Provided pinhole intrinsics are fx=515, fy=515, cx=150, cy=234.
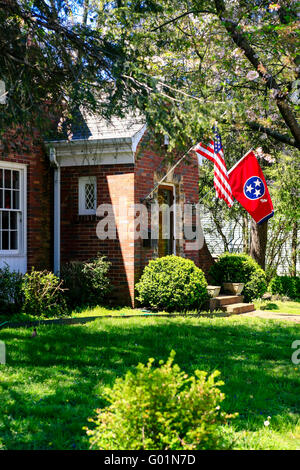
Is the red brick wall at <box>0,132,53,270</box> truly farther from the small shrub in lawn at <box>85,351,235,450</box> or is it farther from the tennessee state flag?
the small shrub in lawn at <box>85,351,235,450</box>

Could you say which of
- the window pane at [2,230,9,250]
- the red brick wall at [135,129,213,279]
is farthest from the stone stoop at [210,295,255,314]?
the window pane at [2,230,9,250]

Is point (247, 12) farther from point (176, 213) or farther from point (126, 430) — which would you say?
point (126, 430)

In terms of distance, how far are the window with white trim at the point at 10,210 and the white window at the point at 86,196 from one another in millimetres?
1527

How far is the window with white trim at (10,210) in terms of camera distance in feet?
38.0

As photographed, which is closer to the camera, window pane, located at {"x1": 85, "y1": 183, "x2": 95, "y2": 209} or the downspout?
the downspout

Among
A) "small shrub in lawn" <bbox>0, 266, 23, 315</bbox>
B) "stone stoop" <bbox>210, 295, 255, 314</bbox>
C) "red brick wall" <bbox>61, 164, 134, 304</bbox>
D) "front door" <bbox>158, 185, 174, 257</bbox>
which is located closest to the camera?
Result: "small shrub in lawn" <bbox>0, 266, 23, 315</bbox>

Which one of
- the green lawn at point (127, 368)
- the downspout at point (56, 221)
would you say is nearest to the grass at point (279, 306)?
the green lawn at point (127, 368)

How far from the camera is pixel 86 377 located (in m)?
6.06

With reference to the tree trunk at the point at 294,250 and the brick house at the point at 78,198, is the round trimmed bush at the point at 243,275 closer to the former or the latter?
the brick house at the point at 78,198

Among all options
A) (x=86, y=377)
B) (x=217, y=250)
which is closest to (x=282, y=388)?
(x=86, y=377)

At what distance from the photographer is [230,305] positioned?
12.9 meters

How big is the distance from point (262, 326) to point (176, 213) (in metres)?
4.69

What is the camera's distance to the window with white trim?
1159cm

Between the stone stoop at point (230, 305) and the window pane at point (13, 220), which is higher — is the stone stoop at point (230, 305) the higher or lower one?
the lower one
